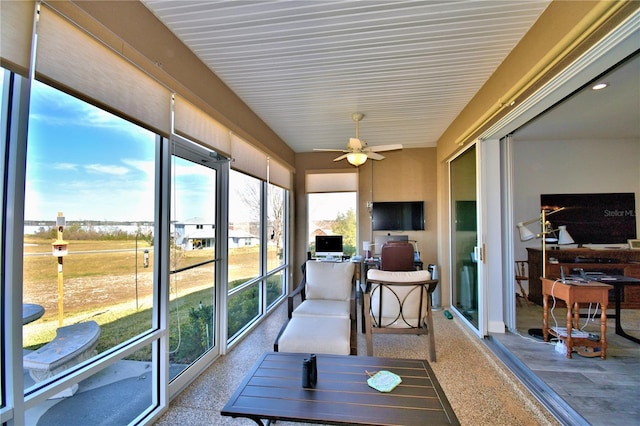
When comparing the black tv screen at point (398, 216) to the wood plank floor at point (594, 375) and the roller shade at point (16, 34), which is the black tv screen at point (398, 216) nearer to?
the wood plank floor at point (594, 375)

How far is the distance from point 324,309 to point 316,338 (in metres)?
0.68

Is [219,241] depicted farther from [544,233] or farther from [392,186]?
[544,233]

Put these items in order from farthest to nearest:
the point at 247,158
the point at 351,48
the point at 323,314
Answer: the point at 247,158 → the point at 323,314 → the point at 351,48

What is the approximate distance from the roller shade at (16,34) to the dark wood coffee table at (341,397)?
192cm

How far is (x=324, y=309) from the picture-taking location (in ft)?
10.1

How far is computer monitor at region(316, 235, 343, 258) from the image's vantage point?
5.27 m

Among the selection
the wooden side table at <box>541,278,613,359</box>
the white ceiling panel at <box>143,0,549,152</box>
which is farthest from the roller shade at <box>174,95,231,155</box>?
the wooden side table at <box>541,278,613,359</box>

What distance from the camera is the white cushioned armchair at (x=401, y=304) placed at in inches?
110

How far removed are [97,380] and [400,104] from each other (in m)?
3.83

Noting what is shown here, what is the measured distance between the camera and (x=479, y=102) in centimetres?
298

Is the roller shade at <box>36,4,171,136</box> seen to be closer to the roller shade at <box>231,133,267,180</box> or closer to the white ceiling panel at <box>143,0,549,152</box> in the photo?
the white ceiling panel at <box>143,0,549,152</box>

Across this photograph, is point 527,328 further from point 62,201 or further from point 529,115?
point 62,201

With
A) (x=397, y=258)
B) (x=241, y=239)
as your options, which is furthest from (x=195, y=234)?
(x=397, y=258)

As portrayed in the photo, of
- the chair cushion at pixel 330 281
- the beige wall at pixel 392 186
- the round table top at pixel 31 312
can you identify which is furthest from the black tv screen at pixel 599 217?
the round table top at pixel 31 312
